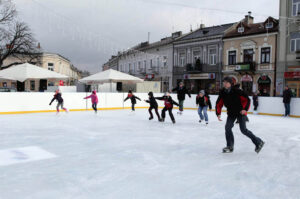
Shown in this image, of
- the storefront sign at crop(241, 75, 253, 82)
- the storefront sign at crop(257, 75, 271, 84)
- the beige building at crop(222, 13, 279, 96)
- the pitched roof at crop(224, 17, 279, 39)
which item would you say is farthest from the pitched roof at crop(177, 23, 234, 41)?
the storefront sign at crop(257, 75, 271, 84)

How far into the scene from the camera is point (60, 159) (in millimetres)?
4406

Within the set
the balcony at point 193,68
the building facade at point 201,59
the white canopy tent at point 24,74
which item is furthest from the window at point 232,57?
the white canopy tent at point 24,74

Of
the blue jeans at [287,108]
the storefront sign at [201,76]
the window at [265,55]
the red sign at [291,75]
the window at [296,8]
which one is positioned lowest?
the blue jeans at [287,108]

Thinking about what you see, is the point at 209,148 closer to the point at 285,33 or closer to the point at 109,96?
the point at 109,96

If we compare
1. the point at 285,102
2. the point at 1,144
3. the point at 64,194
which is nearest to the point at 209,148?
the point at 64,194

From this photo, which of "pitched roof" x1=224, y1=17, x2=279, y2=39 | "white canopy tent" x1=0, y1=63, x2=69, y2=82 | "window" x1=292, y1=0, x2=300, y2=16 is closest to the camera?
"white canopy tent" x1=0, y1=63, x2=69, y2=82

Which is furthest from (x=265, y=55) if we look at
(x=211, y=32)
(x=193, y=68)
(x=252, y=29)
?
(x=193, y=68)

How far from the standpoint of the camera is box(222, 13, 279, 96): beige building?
21027 mm

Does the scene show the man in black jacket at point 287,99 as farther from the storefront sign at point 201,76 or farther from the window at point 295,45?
the storefront sign at point 201,76

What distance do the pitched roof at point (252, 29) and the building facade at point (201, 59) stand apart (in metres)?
0.83

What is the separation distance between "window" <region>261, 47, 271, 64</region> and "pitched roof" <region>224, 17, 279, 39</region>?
1.52 meters

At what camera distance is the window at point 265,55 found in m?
21.3

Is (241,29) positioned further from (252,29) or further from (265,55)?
(265,55)

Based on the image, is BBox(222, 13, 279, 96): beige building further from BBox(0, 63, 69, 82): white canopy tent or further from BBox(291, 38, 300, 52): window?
BBox(0, 63, 69, 82): white canopy tent
